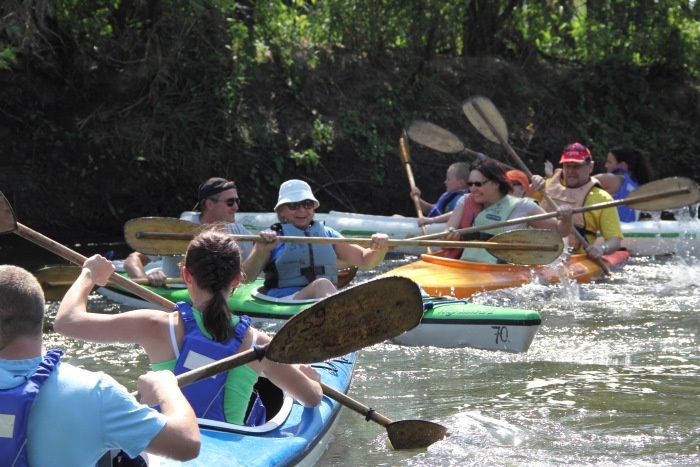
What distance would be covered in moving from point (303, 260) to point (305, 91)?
732cm

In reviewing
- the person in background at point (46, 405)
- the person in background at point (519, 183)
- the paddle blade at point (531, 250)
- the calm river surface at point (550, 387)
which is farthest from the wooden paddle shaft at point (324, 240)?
the person in background at point (46, 405)

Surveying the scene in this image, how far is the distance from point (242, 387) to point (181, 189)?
9.00 meters

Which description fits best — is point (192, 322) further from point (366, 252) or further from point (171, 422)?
point (366, 252)

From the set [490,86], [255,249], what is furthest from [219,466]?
[490,86]

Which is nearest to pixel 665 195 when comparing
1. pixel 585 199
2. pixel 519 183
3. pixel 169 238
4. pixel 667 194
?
pixel 667 194

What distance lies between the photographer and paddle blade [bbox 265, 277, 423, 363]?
311cm

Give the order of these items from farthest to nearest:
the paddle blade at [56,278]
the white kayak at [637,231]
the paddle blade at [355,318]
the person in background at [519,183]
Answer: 1. the white kayak at [637,231]
2. the person in background at [519,183]
3. the paddle blade at [56,278]
4. the paddle blade at [355,318]

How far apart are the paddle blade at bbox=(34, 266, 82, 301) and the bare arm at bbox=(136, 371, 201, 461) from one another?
2959 millimetres

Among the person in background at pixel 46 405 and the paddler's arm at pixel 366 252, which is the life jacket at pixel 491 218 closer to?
the paddler's arm at pixel 366 252

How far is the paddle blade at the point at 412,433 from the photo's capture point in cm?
409

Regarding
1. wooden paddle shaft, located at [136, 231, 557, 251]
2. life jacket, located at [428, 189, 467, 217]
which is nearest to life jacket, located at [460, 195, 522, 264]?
wooden paddle shaft, located at [136, 231, 557, 251]

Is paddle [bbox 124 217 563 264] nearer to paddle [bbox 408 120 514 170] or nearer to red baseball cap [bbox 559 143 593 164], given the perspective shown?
red baseball cap [bbox 559 143 593 164]

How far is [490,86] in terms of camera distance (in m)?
14.6

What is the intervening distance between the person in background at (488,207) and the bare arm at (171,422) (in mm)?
4861
